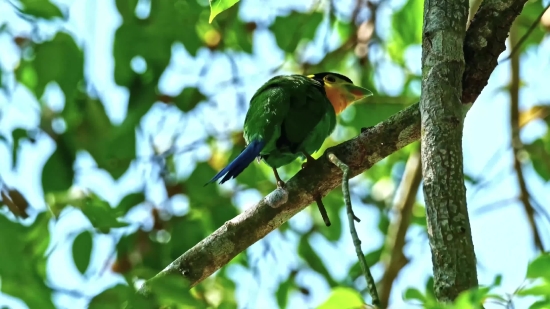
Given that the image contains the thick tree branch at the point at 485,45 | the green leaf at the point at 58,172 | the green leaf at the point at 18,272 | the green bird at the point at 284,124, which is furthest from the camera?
the green bird at the point at 284,124

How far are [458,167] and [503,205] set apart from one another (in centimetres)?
259

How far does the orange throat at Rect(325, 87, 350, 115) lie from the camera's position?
12.3 feet

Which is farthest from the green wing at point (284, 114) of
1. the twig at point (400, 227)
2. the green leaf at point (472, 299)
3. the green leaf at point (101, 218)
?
the green leaf at point (472, 299)

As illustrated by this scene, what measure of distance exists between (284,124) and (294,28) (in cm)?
103

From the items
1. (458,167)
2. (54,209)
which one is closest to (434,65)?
(458,167)

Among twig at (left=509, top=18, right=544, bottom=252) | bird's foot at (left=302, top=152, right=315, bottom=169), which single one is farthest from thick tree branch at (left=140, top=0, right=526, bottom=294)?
twig at (left=509, top=18, right=544, bottom=252)

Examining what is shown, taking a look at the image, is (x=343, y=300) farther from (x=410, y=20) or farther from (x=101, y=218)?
(x=410, y=20)

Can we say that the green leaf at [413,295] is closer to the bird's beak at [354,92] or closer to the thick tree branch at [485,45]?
the thick tree branch at [485,45]

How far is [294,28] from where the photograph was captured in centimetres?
387

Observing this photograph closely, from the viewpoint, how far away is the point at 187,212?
353cm

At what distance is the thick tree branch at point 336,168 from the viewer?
2273 mm

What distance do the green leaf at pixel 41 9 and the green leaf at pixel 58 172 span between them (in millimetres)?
545

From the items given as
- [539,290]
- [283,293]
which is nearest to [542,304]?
[539,290]

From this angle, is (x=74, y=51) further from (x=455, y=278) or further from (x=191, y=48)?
(x=455, y=278)
